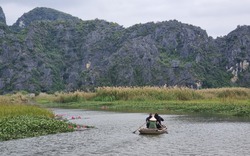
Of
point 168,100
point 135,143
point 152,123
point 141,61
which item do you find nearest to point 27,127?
point 135,143

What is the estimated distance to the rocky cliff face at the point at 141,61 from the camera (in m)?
150

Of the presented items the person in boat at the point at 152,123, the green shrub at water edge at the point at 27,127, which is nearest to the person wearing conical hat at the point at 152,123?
the person in boat at the point at 152,123

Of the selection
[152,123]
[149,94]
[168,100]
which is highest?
[149,94]

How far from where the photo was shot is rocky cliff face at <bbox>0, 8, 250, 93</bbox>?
150 m

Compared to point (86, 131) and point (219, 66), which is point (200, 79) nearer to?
point (219, 66)

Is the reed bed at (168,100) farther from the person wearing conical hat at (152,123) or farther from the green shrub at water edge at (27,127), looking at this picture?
the green shrub at water edge at (27,127)

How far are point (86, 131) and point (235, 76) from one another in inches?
5035

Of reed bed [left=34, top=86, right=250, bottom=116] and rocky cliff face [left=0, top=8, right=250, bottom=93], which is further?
rocky cliff face [left=0, top=8, right=250, bottom=93]

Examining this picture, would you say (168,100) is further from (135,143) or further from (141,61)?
(141,61)

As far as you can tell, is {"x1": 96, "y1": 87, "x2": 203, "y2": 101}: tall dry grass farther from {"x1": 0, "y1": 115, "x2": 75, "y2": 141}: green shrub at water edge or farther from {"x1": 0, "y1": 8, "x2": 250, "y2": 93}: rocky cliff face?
{"x1": 0, "y1": 8, "x2": 250, "y2": 93}: rocky cliff face

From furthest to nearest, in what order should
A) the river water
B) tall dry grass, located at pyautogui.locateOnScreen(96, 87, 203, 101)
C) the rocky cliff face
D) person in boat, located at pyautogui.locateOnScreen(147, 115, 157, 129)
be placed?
the rocky cliff face, tall dry grass, located at pyautogui.locateOnScreen(96, 87, 203, 101), person in boat, located at pyautogui.locateOnScreen(147, 115, 157, 129), the river water

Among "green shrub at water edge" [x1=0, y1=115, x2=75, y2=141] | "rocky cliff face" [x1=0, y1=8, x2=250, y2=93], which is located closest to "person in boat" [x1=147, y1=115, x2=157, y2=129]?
"green shrub at water edge" [x1=0, y1=115, x2=75, y2=141]

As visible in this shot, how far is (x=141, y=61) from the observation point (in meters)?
156

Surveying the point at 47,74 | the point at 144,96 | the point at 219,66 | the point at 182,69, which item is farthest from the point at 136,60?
the point at 144,96
